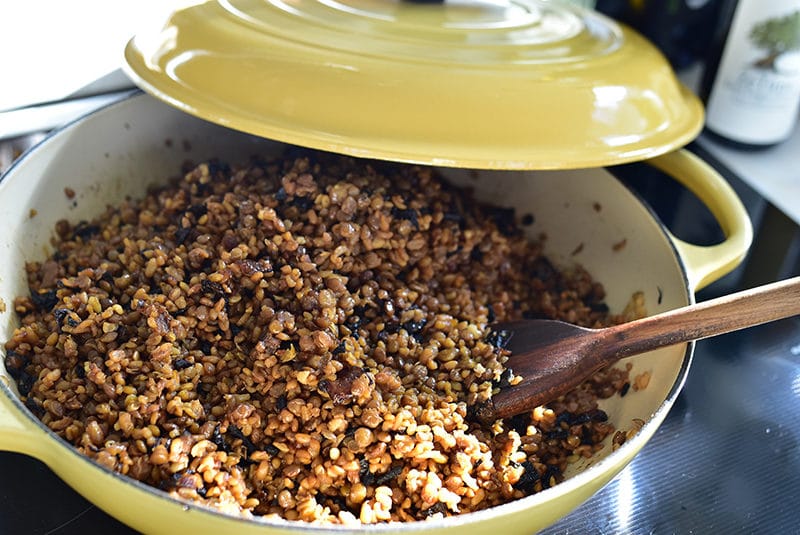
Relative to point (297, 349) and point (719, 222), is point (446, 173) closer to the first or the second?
point (719, 222)

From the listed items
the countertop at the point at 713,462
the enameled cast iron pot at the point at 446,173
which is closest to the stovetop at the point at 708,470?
the countertop at the point at 713,462

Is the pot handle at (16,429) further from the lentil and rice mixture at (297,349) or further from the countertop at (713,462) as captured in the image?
the countertop at (713,462)

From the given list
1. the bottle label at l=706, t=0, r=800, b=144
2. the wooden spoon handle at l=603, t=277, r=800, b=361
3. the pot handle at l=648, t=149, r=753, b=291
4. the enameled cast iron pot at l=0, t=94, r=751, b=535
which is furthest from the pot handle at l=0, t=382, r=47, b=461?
the bottle label at l=706, t=0, r=800, b=144

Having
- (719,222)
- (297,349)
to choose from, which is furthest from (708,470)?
(297,349)

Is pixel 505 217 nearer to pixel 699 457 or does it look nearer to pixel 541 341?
pixel 541 341

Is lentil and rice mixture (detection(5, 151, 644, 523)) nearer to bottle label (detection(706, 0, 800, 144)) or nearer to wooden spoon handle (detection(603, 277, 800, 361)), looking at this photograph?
wooden spoon handle (detection(603, 277, 800, 361))
